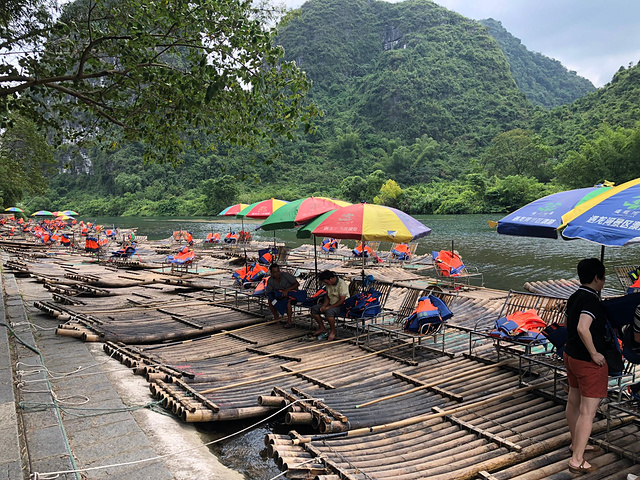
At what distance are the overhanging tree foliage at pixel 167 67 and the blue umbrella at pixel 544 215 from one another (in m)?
3.54

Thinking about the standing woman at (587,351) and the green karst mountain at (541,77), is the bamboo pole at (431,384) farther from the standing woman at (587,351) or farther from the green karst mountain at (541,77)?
the green karst mountain at (541,77)

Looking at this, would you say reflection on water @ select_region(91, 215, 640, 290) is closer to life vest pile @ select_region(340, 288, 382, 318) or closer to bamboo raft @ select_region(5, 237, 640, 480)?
bamboo raft @ select_region(5, 237, 640, 480)

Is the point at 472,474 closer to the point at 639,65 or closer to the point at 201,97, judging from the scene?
the point at 201,97

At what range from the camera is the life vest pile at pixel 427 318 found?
5.80 meters

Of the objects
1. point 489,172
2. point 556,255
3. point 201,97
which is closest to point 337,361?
point 201,97

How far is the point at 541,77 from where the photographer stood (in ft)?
452

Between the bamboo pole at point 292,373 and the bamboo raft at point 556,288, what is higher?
the bamboo raft at point 556,288

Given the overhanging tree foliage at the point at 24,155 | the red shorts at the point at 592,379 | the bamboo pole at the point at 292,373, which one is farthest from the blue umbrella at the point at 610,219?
the overhanging tree foliage at the point at 24,155

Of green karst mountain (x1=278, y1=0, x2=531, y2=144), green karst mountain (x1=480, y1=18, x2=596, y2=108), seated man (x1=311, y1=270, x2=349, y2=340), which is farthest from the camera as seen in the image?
green karst mountain (x1=480, y1=18, x2=596, y2=108)

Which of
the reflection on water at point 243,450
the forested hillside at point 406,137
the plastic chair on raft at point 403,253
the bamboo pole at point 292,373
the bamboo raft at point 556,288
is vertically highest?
the forested hillside at point 406,137

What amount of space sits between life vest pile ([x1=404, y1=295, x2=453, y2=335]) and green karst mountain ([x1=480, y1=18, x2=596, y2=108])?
5098 inches

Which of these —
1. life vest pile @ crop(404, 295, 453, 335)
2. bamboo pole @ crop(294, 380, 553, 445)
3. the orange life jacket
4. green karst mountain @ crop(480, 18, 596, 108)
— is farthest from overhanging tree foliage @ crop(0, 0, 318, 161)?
green karst mountain @ crop(480, 18, 596, 108)

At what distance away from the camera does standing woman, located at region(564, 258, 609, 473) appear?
3.21m

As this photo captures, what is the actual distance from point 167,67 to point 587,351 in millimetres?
6885
